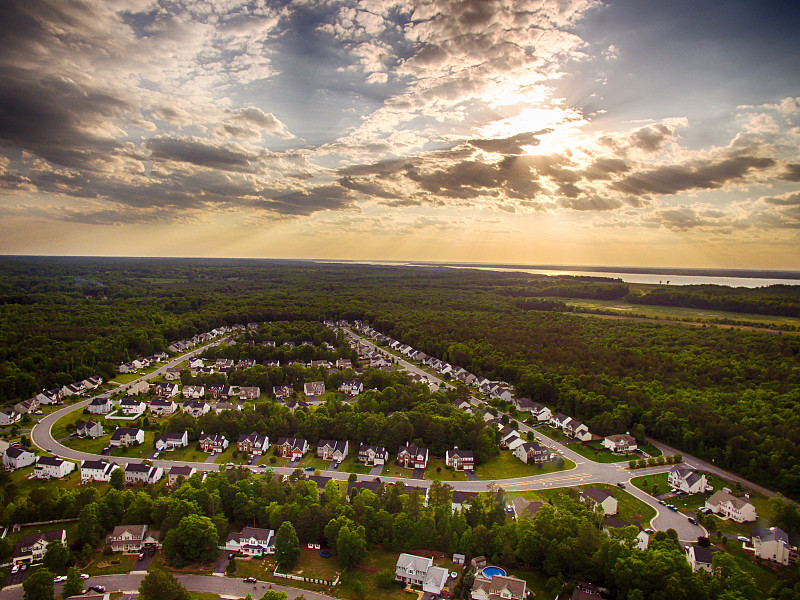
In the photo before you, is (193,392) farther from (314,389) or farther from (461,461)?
(461,461)

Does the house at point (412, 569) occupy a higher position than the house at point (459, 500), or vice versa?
the house at point (459, 500)

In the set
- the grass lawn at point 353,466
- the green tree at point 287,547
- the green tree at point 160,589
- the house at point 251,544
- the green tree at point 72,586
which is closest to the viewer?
the green tree at point 160,589

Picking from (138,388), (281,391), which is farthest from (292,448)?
(138,388)

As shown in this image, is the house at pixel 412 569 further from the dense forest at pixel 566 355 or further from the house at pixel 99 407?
the house at pixel 99 407

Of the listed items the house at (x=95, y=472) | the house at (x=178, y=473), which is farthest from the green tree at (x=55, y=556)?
the house at (x=95, y=472)

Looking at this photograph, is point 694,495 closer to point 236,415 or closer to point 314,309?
point 236,415
